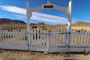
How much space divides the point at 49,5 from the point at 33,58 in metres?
3.21

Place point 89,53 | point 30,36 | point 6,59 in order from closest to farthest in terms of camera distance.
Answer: point 6,59, point 89,53, point 30,36

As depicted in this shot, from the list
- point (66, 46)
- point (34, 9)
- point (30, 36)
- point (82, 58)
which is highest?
point (34, 9)

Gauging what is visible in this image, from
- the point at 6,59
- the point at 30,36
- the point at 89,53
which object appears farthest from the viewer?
the point at 30,36

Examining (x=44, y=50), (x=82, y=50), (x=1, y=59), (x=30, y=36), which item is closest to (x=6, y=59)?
(x=1, y=59)

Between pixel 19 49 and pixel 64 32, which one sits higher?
pixel 64 32

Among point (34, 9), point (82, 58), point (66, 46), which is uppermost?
point (34, 9)

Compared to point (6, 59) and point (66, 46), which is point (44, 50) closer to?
point (66, 46)

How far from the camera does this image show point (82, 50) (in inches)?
171

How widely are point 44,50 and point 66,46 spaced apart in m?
1.37

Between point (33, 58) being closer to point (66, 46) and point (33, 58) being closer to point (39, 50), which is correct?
point (39, 50)

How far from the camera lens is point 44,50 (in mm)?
4402

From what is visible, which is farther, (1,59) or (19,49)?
(19,49)

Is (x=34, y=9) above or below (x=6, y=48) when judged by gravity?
above

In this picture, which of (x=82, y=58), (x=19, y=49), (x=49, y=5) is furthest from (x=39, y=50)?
(x=49, y=5)
